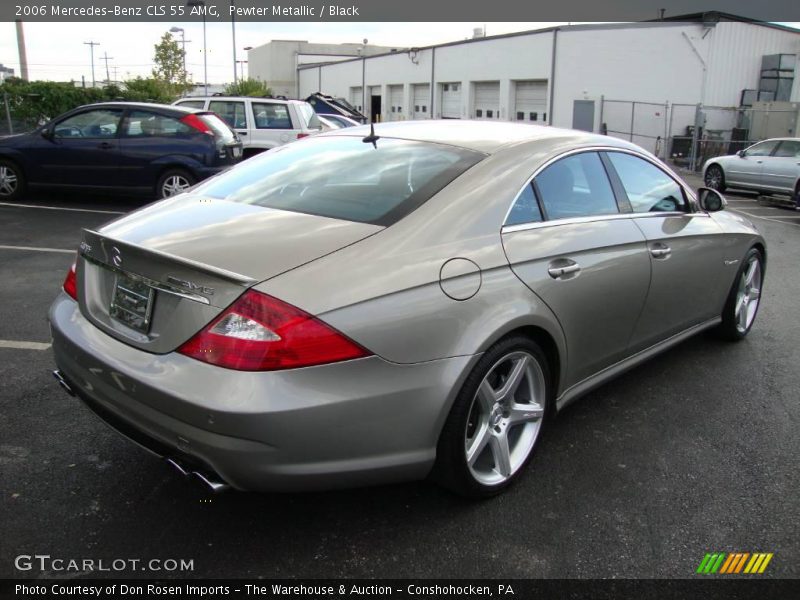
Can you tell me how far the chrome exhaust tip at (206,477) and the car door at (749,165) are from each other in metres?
16.2

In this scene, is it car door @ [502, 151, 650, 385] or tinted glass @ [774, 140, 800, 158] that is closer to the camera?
car door @ [502, 151, 650, 385]

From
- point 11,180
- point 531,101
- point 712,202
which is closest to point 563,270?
point 712,202

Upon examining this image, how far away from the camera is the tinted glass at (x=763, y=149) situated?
50.5 feet

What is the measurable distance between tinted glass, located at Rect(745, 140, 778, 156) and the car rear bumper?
15722 millimetres

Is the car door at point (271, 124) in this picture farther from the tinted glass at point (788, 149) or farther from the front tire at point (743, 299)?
the tinted glass at point (788, 149)

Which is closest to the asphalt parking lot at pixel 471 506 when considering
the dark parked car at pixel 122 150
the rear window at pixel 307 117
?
the dark parked car at pixel 122 150

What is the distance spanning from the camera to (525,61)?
30.0 m

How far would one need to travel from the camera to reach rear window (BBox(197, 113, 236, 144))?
10242 mm

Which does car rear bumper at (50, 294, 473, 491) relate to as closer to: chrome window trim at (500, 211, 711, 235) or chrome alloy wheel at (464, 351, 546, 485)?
chrome alloy wheel at (464, 351, 546, 485)

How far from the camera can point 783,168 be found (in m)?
14.8

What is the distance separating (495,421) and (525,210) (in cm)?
94

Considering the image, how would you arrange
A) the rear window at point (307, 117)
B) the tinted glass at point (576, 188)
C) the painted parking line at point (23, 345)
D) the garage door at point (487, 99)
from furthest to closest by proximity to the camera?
1. the garage door at point (487, 99)
2. the rear window at point (307, 117)
3. the painted parking line at point (23, 345)
4. the tinted glass at point (576, 188)

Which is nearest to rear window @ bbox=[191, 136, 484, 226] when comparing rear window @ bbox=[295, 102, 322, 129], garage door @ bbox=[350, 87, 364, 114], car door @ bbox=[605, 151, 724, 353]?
car door @ bbox=[605, 151, 724, 353]

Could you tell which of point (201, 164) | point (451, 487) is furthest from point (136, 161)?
point (451, 487)
